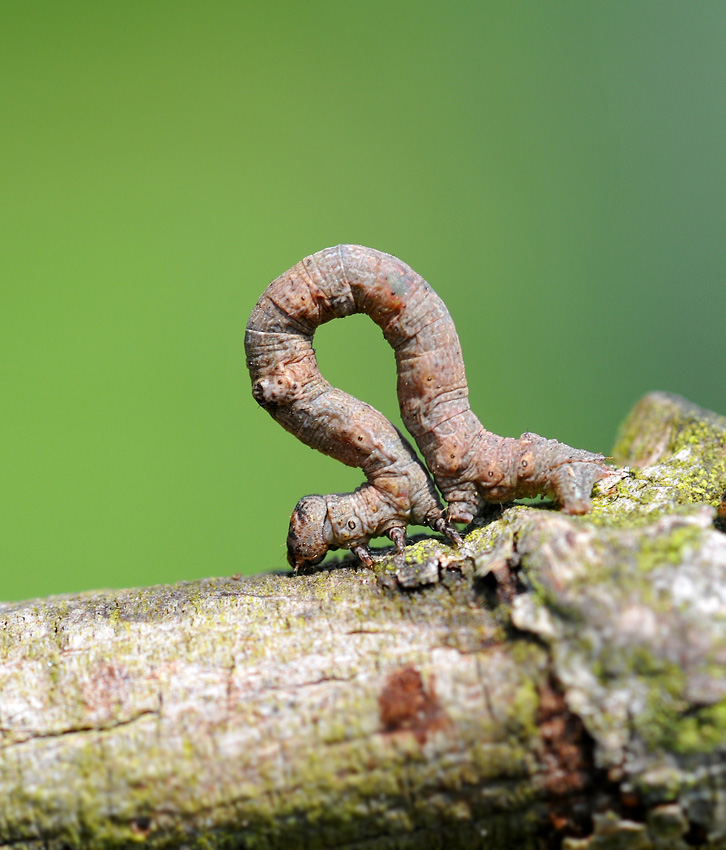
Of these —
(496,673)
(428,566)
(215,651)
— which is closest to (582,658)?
(496,673)

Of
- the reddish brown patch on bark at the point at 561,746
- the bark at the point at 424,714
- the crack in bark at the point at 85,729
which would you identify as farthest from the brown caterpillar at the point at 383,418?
the reddish brown patch on bark at the point at 561,746

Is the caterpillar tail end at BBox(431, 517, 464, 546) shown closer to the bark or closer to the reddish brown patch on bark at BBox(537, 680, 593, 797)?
the bark

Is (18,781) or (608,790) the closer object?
(608,790)

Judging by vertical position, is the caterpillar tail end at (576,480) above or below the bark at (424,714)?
above

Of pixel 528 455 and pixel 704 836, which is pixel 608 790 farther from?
pixel 528 455

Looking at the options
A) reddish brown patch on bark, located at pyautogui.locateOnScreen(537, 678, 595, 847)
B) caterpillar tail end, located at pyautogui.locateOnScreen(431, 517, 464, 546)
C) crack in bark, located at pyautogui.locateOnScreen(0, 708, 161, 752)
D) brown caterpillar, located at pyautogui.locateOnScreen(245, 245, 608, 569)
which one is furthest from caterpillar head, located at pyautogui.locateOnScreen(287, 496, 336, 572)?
reddish brown patch on bark, located at pyautogui.locateOnScreen(537, 678, 595, 847)

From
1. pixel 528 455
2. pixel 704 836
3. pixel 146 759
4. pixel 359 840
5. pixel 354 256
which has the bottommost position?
pixel 704 836

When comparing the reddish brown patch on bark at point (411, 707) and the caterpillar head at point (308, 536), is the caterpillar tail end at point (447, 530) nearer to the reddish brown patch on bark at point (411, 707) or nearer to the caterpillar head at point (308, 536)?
the caterpillar head at point (308, 536)
